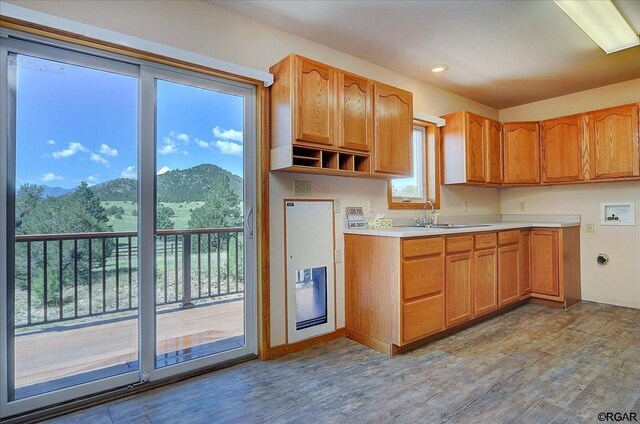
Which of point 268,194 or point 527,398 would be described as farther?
point 268,194

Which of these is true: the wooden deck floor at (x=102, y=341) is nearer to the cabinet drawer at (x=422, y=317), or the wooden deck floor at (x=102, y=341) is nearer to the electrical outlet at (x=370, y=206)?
the cabinet drawer at (x=422, y=317)

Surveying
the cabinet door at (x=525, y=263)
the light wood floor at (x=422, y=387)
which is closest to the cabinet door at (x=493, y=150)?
the cabinet door at (x=525, y=263)

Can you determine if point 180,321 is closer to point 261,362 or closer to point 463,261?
point 261,362

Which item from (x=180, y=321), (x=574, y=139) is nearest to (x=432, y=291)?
(x=180, y=321)

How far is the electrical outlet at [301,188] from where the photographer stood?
2.80 m

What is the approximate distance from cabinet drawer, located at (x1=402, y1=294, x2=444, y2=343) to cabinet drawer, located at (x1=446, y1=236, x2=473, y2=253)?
1.42 ft

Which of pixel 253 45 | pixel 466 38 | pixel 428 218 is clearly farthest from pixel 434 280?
pixel 253 45

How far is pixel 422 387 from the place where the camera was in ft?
7.13

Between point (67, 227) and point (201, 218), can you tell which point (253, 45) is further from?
point (67, 227)

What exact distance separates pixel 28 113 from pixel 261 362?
7.05 ft

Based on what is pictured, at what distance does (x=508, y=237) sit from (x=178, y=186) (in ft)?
10.9

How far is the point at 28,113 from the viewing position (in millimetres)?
1898

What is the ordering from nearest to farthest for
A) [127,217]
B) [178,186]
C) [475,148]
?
[127,217] → [178,186] → [475,148]

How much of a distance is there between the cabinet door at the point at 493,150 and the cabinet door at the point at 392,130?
1531 mm
